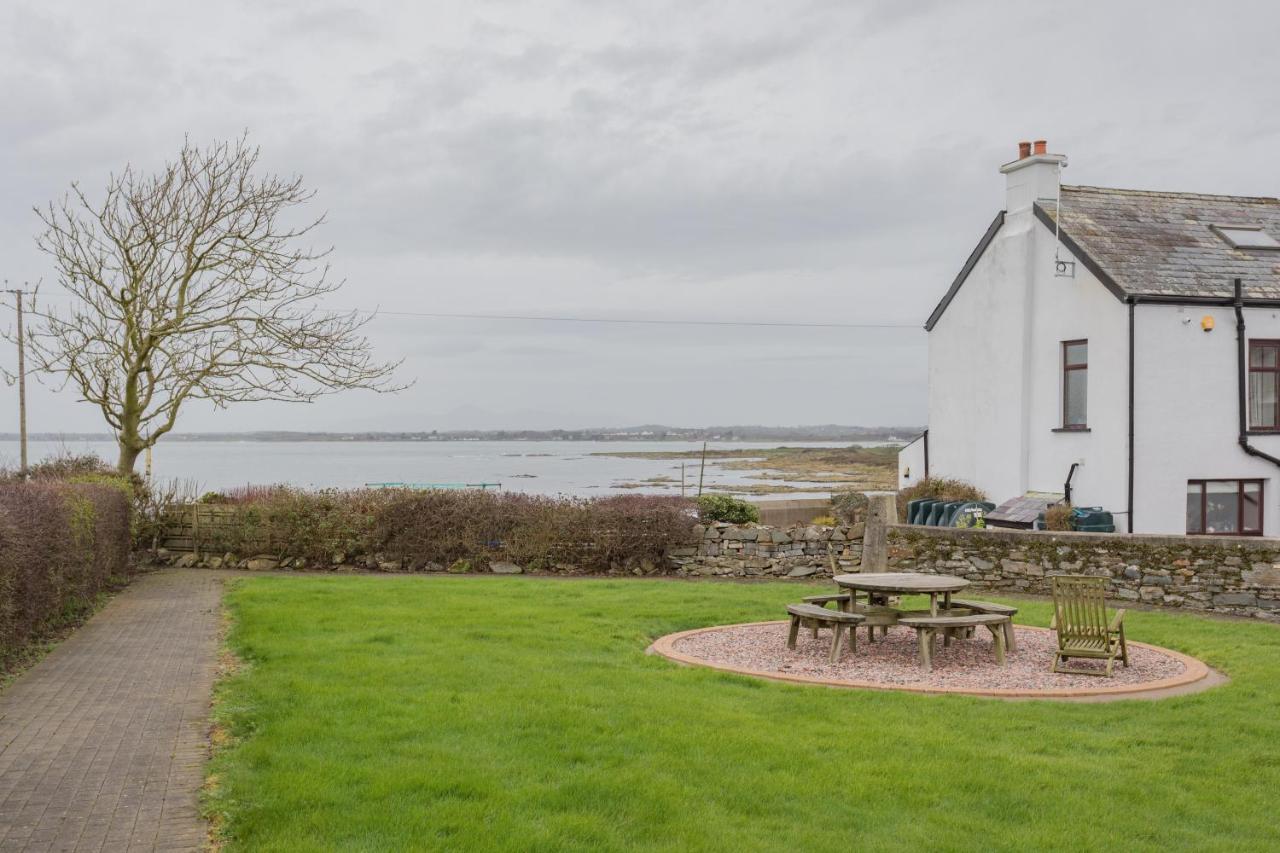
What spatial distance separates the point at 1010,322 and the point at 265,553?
577 inches

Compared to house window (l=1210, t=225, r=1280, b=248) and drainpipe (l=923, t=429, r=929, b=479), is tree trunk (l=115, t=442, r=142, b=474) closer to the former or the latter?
drainpipe (l=923, t=429, r=929, b=479)

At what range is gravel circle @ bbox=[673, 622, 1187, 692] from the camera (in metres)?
10.5

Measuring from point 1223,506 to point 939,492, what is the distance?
5229 mm

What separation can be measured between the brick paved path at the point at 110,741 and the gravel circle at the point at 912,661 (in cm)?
504

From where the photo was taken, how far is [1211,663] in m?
11.4

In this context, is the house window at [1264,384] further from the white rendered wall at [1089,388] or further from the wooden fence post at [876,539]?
the wooden fence post at [876,539]

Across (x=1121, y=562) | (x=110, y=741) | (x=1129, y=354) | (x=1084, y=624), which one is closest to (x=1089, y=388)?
(x=1129, y=354)

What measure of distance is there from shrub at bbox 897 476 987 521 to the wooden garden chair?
11.1 m

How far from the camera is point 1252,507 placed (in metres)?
19.7

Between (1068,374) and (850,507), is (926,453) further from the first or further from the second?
(1068,374)

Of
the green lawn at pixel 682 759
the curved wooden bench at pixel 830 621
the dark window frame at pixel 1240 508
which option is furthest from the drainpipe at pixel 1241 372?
the curved wooden bench at pixel 830 621

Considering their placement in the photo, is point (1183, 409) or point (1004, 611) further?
point (1183, 409)

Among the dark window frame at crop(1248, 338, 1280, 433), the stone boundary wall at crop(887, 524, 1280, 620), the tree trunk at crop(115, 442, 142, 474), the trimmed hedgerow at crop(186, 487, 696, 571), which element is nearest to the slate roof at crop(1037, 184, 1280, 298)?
the dark window frame at crop(1248, 338, 1280, 433)

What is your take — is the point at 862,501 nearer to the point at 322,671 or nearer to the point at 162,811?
the point at 322,671
